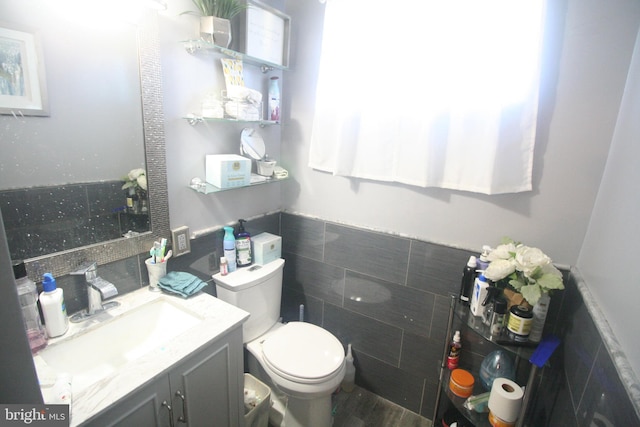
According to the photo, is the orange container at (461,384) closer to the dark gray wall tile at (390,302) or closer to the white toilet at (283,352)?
the dark gray wall tile at (390,302)

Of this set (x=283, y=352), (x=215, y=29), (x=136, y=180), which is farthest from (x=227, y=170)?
(x=283, y=352)

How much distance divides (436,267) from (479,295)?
30 centimetres

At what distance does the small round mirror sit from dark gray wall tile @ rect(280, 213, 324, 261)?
0.47m

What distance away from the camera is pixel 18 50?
95 centimetres

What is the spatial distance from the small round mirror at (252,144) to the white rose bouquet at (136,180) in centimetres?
51

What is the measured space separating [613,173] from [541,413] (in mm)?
1036

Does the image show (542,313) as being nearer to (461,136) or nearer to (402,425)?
(461,136)

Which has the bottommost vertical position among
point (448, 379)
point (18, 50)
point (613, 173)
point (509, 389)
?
point (448, 379)

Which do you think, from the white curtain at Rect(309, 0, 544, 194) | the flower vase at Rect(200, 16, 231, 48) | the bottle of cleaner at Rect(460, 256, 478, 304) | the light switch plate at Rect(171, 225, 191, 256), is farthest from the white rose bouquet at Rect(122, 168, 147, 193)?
the bottle of cleaner at Rect(460, 256, 478, 304)

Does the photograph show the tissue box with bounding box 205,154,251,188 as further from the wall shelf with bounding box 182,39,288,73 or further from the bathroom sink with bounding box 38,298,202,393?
the bathroom sink with bounding box 38,298,202,393

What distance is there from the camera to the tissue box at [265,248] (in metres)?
1.74

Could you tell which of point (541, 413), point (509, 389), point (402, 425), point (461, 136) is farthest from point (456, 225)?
point (402, 425)

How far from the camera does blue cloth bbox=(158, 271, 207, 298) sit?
4.39 feet

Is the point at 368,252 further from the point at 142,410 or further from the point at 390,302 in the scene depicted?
the point at 142,410
